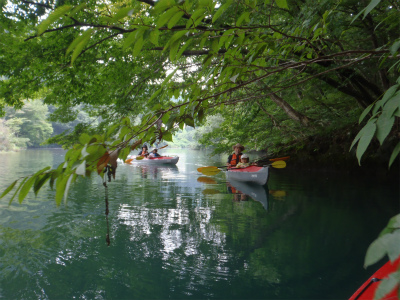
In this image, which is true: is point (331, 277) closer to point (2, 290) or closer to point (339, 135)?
point (2, 290)

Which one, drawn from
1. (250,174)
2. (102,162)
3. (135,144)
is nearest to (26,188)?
(102,162)

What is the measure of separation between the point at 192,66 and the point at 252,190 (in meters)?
5.50

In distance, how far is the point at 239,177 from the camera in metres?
11.2

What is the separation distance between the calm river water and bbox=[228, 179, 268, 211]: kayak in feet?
0.60

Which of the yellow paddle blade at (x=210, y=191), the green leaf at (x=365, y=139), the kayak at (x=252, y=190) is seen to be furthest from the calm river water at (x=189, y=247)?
the green leaf at (x=365, y=139)

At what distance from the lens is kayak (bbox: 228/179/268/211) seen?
8.21 metres

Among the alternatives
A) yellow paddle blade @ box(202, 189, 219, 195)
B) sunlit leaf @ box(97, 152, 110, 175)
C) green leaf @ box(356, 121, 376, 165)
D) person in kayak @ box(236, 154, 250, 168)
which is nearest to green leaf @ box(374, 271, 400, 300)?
green leaf @ box(356, 121, 376, 165)

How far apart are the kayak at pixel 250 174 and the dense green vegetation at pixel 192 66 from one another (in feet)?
4.44

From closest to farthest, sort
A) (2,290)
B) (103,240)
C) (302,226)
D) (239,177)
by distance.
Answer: (2,290), (103,240), (302,226), (239,177)

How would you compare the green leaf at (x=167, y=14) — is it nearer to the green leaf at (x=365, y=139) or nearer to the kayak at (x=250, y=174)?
the green leaf at (x=365, y=139)

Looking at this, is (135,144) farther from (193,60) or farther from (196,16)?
(193,60)

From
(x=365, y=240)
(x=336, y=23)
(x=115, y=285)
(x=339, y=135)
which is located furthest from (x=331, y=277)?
(x=339, y=135)

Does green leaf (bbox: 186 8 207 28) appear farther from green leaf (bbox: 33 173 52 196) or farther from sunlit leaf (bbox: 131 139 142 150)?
green leaf (bbox: 33 173 52 196)

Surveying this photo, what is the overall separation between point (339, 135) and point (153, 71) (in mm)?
8859
